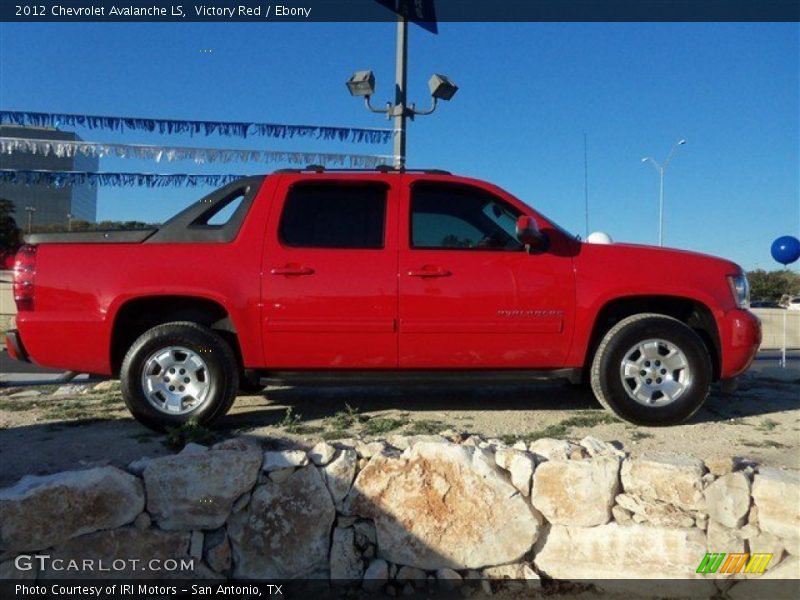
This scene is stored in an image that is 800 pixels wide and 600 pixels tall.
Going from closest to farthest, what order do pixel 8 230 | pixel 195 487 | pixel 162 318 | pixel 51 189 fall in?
pixel 195 487 → pixel 162 318 → pixel 51 189 → pixel 8 230

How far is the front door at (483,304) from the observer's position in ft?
13.9

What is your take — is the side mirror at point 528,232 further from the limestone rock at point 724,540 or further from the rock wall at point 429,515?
the limestone rock at point 724,540

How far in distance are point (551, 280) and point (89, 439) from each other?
9.84ft

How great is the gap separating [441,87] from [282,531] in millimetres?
8680

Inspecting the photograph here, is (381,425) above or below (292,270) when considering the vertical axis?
below

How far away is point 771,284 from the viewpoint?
5575cm

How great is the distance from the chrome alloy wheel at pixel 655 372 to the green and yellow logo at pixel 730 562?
128cm

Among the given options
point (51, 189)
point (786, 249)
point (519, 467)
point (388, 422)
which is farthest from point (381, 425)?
point (51, 189)

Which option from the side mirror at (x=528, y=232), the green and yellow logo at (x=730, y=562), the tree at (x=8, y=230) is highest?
the tree at (x=8, y=230)

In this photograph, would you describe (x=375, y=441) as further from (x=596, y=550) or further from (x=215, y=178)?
(x=215, y=178)

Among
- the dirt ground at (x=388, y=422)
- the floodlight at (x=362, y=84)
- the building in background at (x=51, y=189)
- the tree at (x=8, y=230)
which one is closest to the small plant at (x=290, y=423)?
the dirt ground at (x=388, y=422)

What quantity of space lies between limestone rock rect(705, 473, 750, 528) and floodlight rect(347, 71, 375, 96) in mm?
8625

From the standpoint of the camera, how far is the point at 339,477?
319 centimetres

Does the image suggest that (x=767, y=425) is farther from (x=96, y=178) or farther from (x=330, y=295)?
(x=96, y=178)
